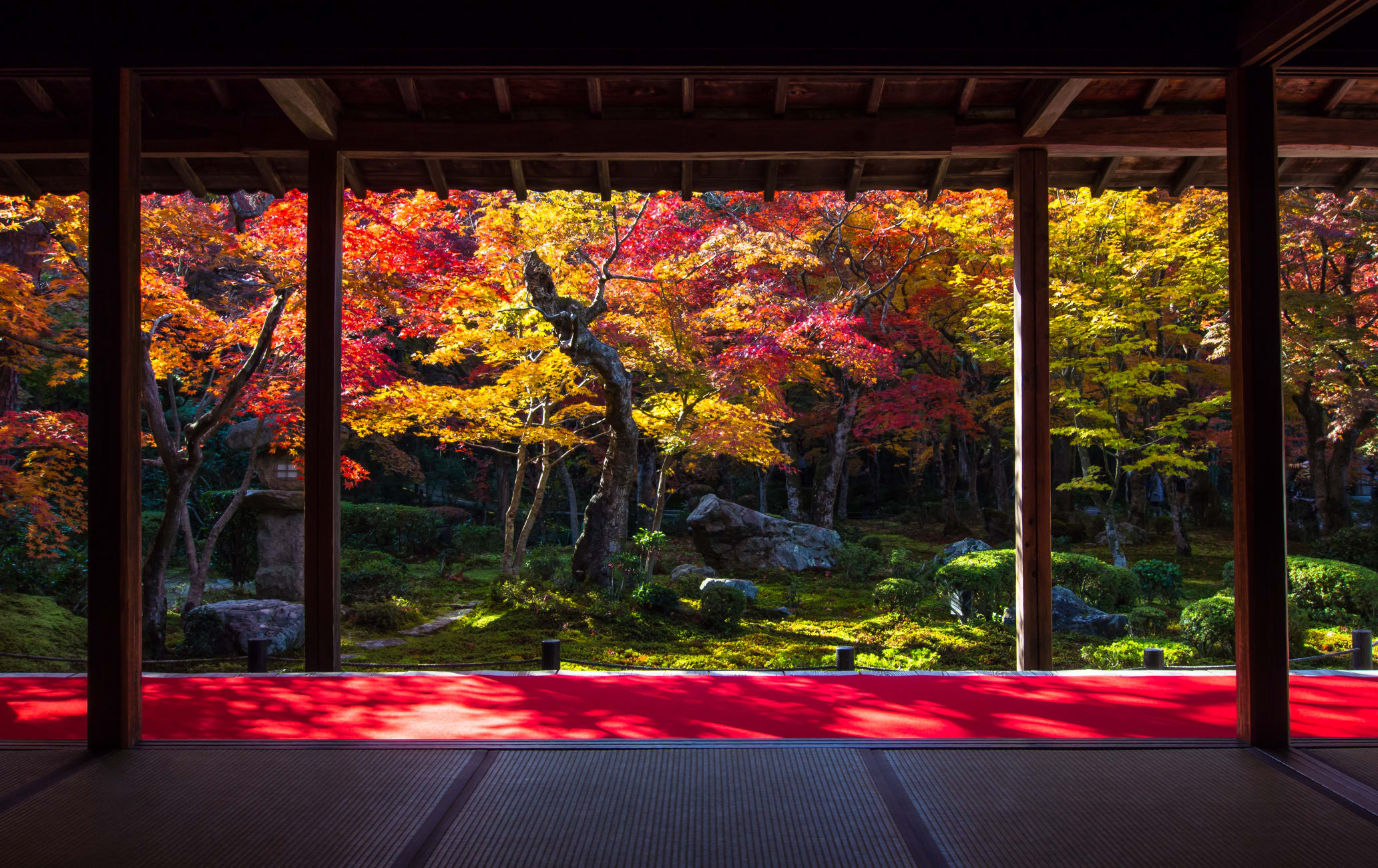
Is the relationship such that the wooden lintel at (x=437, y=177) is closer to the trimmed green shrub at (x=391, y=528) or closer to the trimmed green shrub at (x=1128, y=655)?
the trimmed green shrub at (x=1128, y=655)

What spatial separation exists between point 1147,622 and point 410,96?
801 cm

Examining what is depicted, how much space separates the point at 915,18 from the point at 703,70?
2.45 ft

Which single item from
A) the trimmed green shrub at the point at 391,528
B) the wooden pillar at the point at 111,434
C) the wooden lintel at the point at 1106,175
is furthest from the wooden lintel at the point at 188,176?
the trimmed green shrub at the point at 391,528

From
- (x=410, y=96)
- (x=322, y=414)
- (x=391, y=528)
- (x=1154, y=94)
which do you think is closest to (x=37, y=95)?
(x=410, y=96)

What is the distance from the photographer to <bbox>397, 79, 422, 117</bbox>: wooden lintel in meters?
3.51

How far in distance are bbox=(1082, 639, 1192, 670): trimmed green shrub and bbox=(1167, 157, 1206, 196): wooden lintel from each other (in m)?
3.39

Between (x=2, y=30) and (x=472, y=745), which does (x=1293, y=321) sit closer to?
(x=472, y=745)

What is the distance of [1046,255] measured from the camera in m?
3.96

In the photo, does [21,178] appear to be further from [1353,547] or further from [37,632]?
[1353,547]

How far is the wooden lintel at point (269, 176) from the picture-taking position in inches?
157

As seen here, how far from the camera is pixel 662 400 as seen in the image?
9.44 meters

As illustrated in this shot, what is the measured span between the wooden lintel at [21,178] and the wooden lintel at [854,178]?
444cm

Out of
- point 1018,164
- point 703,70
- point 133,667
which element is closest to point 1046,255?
point 1018,164

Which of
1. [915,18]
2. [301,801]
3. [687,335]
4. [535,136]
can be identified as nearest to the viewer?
[301,801]
